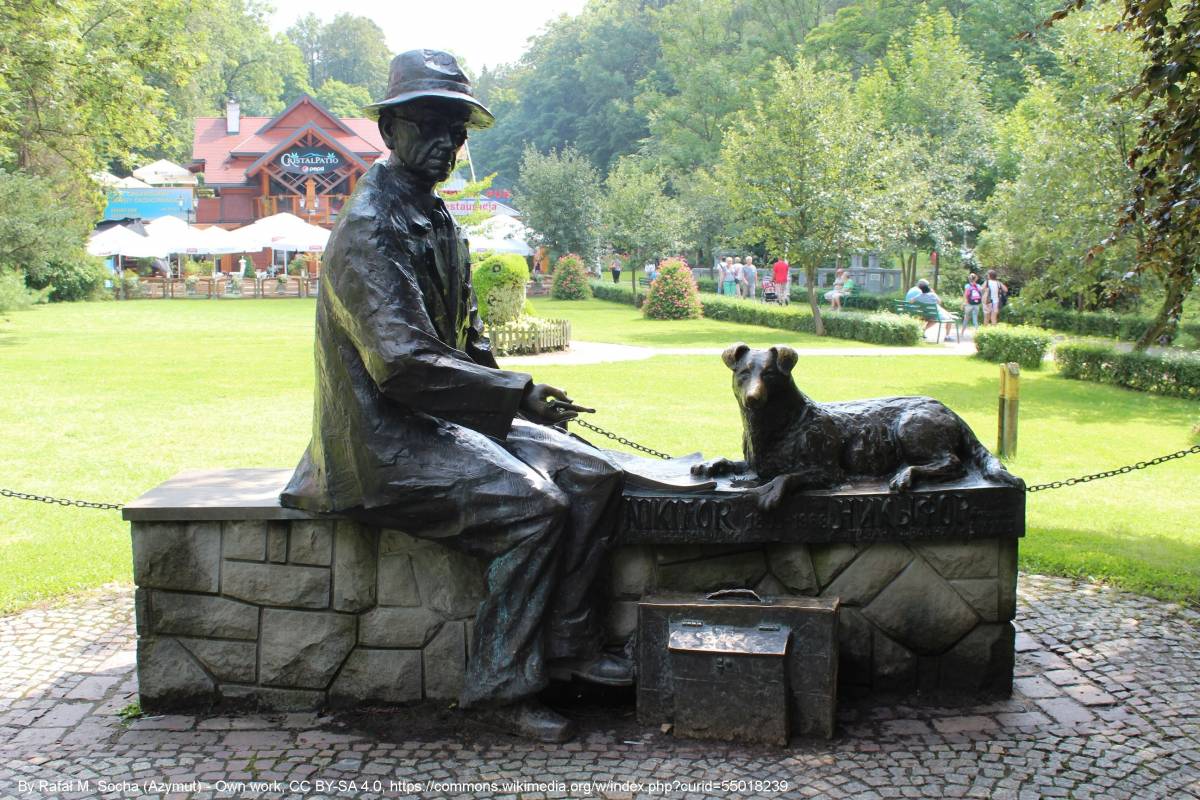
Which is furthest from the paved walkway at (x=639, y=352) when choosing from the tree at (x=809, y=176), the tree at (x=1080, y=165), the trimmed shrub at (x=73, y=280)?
the trimmed shrub at (x=73, y=280)

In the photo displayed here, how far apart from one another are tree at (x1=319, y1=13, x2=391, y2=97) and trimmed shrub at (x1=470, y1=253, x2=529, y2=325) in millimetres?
89736

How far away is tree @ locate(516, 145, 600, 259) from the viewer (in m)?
46.9

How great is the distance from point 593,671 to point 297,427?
904 centimetres

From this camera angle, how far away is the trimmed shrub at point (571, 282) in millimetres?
44219

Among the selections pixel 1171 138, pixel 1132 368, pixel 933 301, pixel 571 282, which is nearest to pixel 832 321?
pixel 933 301

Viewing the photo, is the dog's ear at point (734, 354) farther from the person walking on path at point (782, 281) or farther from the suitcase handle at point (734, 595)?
the person walking on path at point (782, 281)

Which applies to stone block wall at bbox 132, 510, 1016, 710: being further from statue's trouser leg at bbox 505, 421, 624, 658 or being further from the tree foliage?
the tree foliage

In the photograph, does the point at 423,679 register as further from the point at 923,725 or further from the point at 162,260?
the point at 162,260

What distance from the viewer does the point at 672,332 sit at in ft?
91.8

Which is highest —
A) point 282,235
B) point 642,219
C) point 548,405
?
point 642,219

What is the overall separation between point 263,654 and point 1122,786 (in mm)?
3288

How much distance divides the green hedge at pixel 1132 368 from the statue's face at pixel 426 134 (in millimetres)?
15297

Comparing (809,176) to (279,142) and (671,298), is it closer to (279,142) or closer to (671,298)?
(671,298)

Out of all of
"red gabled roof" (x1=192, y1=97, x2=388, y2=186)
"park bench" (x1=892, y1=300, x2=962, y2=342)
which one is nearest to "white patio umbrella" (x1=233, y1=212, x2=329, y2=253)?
"red gabled roof" (x1=192, y1=97, x2=388, y2=186)
